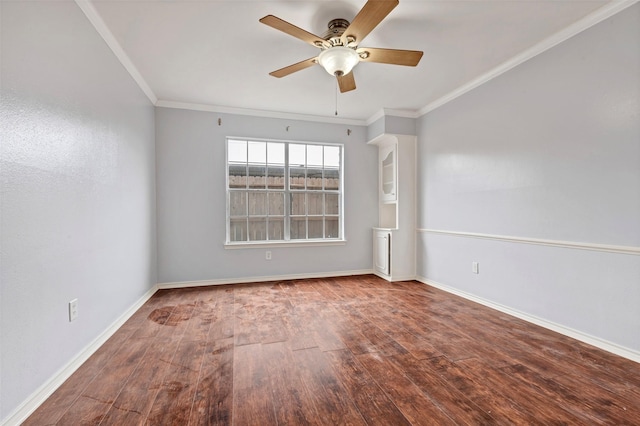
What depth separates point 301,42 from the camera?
2.57m

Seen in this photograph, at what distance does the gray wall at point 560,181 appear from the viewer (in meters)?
2.12

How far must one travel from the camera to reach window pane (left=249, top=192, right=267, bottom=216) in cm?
447

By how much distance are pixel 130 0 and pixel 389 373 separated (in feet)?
10.3

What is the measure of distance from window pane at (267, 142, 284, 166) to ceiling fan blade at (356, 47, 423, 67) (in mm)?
2384

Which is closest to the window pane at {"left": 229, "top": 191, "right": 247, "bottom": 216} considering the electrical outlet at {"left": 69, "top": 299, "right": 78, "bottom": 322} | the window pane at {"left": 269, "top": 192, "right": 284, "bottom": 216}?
the window pane at {"left": 269, "top": 192, "right": 284, "bottom": 216}

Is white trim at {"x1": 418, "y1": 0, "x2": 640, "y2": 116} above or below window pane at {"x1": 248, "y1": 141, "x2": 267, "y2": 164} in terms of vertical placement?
above

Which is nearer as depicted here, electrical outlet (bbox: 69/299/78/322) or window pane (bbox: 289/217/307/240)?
electrical outlet (bbox: 69/299/78/322)

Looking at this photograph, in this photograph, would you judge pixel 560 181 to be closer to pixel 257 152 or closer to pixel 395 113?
pixel 395 113

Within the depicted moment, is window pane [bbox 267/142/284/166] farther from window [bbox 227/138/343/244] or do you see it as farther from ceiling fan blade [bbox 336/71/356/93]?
ceiling fan blade [bbox 336/71/356/93]

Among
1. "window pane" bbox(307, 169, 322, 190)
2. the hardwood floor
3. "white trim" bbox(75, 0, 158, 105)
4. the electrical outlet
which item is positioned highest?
"white trim" bbox(75, 0, 158, 105)

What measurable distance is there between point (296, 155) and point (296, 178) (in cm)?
37

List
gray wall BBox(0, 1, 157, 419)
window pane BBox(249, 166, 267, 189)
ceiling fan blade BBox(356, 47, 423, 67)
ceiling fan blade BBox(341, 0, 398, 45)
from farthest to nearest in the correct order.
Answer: window pane BBox(249, 166, 267, 189) < ceiling fan blade BBox(356, 47, 423, 67) < ceiling fan blade BBox(341, 0, 398, 45) < gray wall BBox(0, 1, 157, 419)

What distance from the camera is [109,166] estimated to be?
2.50 metres

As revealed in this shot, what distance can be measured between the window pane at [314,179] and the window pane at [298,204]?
8.1 inches
